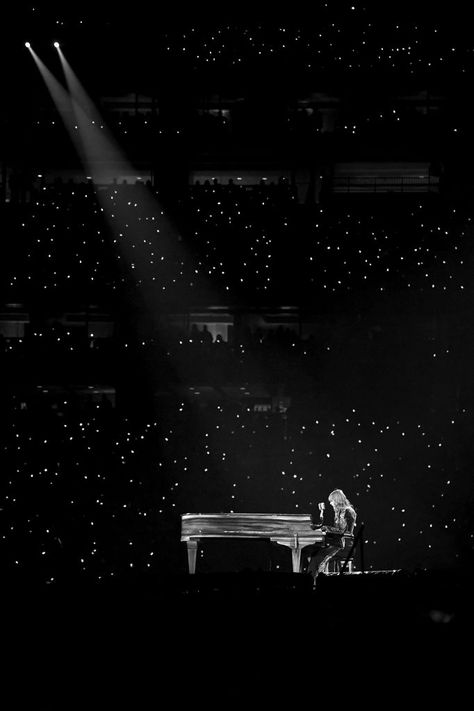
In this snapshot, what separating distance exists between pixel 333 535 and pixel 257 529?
0.92m

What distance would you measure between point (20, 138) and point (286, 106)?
5.97 meters

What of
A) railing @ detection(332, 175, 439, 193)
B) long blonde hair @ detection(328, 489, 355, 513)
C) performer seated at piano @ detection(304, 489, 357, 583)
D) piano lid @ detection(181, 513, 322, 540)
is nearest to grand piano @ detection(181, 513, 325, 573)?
piano lid @ detection(181, 513, 322, 540)

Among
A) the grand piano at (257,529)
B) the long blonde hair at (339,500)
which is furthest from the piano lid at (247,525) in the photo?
the long blonde hair at (339,500)

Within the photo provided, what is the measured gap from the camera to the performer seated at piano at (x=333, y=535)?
9812 mm

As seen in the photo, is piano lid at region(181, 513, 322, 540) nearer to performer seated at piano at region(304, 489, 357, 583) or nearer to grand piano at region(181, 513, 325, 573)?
grand piano at region(181, 513, 325, 573)

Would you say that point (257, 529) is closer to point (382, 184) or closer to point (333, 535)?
point (333, 535)

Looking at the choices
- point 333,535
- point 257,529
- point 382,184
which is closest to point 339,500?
point 333,535

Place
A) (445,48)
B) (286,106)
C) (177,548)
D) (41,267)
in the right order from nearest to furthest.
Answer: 1. (177,548)
2. (41,267)
3. (445,48)
4. (286,106)

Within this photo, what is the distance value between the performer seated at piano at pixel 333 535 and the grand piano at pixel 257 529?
126 mm

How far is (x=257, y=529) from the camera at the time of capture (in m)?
10.2

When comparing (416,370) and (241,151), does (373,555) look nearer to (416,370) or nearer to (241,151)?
(416,370)

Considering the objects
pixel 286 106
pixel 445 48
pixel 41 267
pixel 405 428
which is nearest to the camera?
pixel 405 428

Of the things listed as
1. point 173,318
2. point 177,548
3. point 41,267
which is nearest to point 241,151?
point 173,318

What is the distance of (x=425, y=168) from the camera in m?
20.6
